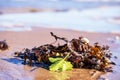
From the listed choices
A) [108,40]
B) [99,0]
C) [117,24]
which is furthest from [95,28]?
[99,0]

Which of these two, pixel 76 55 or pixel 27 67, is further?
pixel 76 55

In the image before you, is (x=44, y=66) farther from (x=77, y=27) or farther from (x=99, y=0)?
(x=99, y=0)

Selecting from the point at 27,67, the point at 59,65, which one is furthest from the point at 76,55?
the point at 27,67

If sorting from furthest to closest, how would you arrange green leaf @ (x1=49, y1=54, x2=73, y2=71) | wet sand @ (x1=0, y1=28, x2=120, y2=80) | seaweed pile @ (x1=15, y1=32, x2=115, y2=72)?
1. seaweed pile @ (x1=15, y1=32, x2=115, y2=72)
2. green leaf @ (x1=49, y1=54, x2=73, y2=71)
3. wet sand @ (x1=0, y1=28, x2=120, y2=80)

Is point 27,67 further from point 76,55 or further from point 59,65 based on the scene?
point 76,55

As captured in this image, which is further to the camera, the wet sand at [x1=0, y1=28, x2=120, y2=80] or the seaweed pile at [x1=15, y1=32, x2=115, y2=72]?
the seaweed pile at [x1=15, y1=32, x2=115, y2=72]
